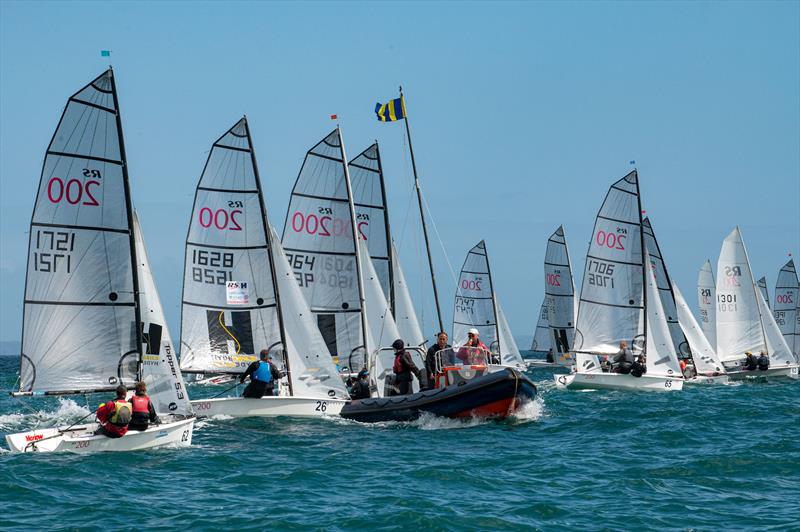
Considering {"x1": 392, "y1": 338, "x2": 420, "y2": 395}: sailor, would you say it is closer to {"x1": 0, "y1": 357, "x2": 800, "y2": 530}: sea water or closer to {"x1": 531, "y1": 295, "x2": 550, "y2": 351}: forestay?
{"x1": 0, "y1": 357, "x2": 800, "y2": 530}: sea water

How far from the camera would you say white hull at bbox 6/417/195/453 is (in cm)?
1576

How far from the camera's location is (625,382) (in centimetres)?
3094

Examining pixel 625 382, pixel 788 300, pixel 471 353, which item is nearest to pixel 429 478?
pixel 471 353

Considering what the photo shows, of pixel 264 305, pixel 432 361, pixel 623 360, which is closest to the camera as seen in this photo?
pixel 432 361

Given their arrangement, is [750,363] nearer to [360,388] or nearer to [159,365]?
[360,388]

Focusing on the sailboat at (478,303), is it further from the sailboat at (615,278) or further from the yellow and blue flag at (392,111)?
the yellow and blue flag at (392,111)

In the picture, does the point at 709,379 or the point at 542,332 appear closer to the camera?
the point at 709,379

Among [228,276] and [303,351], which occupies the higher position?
[228,276]

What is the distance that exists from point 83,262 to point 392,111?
15.9 meters

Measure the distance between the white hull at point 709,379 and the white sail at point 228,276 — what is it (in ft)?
61.6

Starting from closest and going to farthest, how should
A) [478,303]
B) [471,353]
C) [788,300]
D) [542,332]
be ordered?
[471,353]
[478,303]
[788,300]
[542,332]

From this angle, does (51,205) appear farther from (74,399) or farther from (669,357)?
(669,357)

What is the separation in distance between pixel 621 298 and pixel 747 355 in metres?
9.85

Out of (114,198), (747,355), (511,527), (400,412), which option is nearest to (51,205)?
(114,198)
